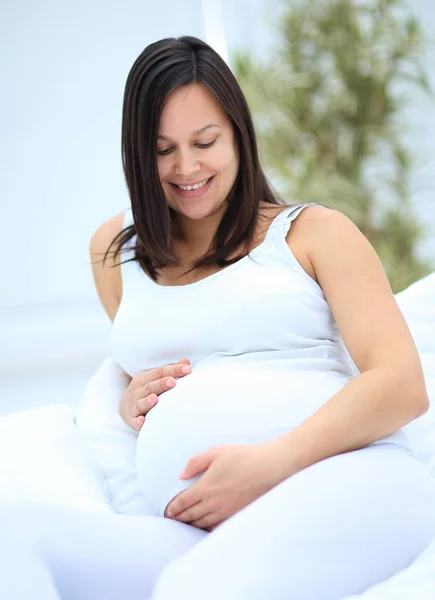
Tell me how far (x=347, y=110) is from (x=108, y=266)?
2094 mm

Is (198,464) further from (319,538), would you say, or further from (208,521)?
(319,538)

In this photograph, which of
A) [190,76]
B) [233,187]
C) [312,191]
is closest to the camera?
[190,76]

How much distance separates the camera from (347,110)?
361 cm

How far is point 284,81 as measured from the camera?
360cm

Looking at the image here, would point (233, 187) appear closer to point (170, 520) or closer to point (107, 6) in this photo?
point (170, 520)

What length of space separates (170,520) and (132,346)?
0.41m

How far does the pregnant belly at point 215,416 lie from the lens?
130 centimetres

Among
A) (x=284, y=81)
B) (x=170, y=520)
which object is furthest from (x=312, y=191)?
(x=170, y=520)

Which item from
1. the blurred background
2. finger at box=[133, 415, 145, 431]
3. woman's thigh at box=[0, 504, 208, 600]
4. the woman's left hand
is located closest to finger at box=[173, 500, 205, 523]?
the woman's left hand

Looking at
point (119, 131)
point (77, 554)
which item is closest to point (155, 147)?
point (77, 554)

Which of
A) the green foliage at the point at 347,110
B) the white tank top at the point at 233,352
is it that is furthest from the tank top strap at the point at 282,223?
the green foliage at the point at 347,110

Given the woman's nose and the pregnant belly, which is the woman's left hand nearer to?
the pregnant belly

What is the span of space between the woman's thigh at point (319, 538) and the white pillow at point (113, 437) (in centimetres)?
45

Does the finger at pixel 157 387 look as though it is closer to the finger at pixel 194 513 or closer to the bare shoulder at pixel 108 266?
the finger at pixel 194 513
